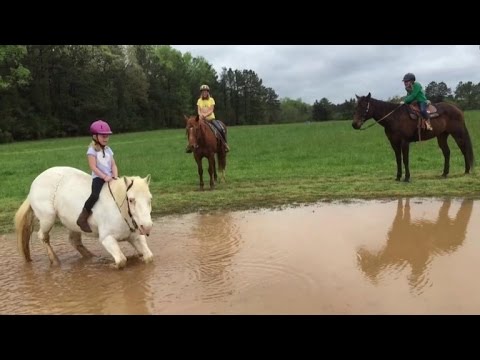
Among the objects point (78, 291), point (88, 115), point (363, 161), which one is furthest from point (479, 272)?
point (88, 115)

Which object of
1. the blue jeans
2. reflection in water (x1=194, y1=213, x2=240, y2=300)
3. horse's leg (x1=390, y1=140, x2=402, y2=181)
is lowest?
reflection in water (x1=194, y1=213, x2=240, y2=300)

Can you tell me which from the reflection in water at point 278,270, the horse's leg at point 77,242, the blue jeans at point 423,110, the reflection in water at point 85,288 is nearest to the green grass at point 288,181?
the reflection in water at point 278,270

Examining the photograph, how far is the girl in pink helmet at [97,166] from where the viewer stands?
676 cm

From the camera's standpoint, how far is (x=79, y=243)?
7391 millimetres

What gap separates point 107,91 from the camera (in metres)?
71.8

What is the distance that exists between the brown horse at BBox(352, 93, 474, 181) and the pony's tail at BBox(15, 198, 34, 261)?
9.24 metres

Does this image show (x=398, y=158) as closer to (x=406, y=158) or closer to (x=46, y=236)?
(x=406, y=158)

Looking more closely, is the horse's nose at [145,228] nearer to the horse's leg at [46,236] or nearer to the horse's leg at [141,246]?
the horse's leg at [141,246]

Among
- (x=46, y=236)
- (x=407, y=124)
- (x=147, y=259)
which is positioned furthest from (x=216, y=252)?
(x=407, y=124)

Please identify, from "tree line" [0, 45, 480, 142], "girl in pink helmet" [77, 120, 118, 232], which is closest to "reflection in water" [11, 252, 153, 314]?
"girl in pink helmet" [77, 120, 118, 232]

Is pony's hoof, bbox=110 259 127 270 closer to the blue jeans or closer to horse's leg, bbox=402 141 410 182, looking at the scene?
horse's leg, bbox=402 141 410 182

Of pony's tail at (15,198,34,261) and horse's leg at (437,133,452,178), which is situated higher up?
horse's leg at (437,133,452,178)

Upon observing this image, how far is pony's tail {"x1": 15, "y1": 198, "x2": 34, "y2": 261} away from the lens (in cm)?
707

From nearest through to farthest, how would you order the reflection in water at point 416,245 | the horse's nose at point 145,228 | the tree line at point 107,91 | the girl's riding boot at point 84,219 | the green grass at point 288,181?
the reflection in water at point 416,245 < the horse's nose at point 145,228 < the girl's riding boot at point 84,219 < the green grass at point 288,181 < the tree line at point 107,91
